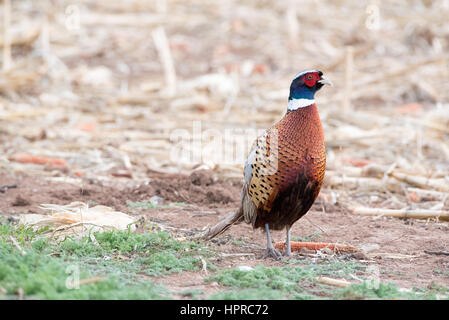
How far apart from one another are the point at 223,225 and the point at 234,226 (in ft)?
2.45

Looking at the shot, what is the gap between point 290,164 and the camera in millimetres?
4988

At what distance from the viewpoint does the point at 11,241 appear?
488 cm

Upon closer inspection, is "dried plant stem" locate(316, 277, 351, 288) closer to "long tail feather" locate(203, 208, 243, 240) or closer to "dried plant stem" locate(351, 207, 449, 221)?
"long tail feather" locate(203, 208, 243, 240)

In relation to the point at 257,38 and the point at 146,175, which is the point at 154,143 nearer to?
the point at 146,175

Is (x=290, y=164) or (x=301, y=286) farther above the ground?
(x=290, y=164)

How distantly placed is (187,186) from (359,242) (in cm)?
227

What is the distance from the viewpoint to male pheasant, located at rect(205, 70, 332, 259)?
500cm

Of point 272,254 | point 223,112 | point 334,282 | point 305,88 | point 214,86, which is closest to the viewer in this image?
point 334,282

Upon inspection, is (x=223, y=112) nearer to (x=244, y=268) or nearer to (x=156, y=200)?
(x=156, y=200)

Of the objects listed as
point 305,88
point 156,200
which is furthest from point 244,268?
point 156,200

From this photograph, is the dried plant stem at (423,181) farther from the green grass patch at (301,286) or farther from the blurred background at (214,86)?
the green grass patch at (301,286)
